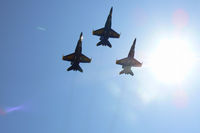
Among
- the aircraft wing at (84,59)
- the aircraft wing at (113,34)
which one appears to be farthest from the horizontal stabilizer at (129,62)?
the aircraft wing at (113,34)

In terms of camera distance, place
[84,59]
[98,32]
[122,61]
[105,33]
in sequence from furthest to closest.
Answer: [98,32], [105,33], [122,61], [84,59]

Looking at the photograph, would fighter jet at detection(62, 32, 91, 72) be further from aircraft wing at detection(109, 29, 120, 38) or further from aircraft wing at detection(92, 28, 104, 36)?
aircraft wing at detection(109, 29, 120, 38)

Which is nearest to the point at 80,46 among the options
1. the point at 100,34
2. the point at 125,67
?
the point at 100,34

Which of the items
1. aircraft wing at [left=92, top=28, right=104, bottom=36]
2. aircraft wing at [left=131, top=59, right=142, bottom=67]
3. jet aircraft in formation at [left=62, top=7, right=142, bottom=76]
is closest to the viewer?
jet aircraft in formation at [left=62, top=7, right=142, bottom=76]

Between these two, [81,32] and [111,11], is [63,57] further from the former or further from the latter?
[111,11]

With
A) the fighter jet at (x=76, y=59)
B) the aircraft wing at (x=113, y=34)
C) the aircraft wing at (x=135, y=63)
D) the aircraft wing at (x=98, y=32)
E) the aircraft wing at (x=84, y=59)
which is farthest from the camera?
the aircraft wing at (x=113, y=34)

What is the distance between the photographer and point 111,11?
105812mm

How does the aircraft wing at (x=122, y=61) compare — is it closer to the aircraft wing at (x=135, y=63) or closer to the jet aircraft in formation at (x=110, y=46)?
the jet aircraft in formation at (x=110, y=46)

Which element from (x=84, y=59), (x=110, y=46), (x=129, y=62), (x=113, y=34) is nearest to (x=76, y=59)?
(x=84, y=59)

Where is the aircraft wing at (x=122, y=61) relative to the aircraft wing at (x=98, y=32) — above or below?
below

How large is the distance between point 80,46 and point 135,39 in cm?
2223

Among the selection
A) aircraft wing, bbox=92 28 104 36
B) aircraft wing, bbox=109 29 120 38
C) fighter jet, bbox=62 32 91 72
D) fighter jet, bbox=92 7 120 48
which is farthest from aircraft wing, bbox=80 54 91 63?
aircraft wing, bbox=109 29 120 38

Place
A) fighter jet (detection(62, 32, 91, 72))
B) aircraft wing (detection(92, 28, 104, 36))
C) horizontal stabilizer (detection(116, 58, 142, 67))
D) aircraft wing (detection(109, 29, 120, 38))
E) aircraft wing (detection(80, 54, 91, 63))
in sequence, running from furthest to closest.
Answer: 1. aircraft wing (detection(109, 29, 120, 38))
2. aircraft wing (detection(92, 28, 104, 36))
3. horizontal stabilizer (detection(116, 58, 142, 67))
4. aircraft wing (detection(80, 54, 91, 63))
5. fighter jet (detection(62, 32, 91, 72))

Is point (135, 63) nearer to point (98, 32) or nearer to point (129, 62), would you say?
point (129, 62)
